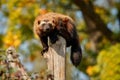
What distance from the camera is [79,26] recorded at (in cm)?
2508

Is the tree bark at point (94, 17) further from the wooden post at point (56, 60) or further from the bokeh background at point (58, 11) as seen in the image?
the wooden post at point (56, 60)

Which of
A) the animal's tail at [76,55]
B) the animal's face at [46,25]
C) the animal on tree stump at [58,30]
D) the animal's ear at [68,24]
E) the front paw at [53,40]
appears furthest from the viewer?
the animal's ear at [68,24]

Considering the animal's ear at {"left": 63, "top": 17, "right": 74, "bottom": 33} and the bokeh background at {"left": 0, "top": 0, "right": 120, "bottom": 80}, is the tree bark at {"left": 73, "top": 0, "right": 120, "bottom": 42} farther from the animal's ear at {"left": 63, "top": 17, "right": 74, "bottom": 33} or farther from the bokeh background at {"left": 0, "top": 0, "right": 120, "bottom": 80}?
the animal's ear at {"left": 63, "top": 17, "right": 74, "bottom": 33}

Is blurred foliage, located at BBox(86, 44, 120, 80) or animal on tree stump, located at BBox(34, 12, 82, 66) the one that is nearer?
animal on tree stump, located at BBox(34, 12, 82, 66)

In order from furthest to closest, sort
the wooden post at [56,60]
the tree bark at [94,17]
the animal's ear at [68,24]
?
the tree bark at [94,17] → the animal's ear at [68,24] → the wooden post at [56,60]

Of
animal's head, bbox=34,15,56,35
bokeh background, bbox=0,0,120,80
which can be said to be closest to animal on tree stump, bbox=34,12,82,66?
animal's head, bbox=34,15,56,35

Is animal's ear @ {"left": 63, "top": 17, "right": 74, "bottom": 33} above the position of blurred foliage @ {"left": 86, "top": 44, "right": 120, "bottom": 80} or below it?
below

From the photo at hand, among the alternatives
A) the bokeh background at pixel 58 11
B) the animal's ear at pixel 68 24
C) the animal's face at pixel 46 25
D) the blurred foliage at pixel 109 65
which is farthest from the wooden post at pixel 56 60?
the bokeh background at pixel 58 11

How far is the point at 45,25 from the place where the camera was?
8.54 meters

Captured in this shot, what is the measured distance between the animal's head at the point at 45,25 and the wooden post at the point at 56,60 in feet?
4.43

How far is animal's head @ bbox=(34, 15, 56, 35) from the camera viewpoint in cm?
841

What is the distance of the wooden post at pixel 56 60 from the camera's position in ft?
22.1

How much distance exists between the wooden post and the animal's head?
1.35 m

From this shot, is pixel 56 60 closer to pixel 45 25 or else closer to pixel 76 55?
pixel 76 55
